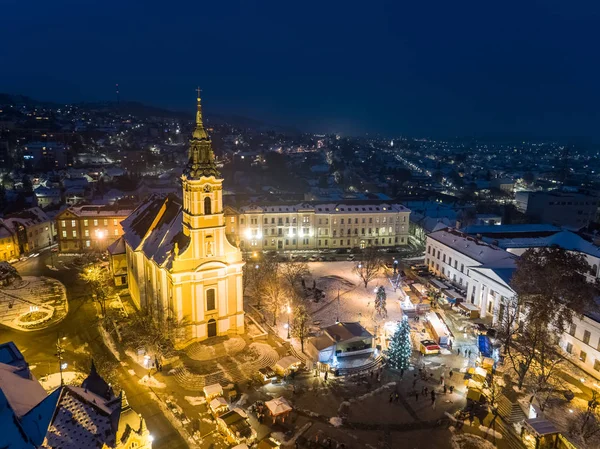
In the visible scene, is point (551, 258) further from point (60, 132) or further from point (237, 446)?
point (60, 132)

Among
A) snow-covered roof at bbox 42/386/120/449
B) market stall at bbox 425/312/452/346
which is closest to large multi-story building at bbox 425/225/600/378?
Result: market stall at bbox 425/312/452/346

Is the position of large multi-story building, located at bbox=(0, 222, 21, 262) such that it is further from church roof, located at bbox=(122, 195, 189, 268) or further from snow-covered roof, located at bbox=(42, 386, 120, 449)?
snow-covered roof, located at bbox=(42, 386, 120, 449)

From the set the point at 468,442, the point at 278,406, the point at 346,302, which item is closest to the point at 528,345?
the point at 468,442

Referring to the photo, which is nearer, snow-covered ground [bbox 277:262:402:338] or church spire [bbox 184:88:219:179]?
church spire [bbox 184:88:219:179]

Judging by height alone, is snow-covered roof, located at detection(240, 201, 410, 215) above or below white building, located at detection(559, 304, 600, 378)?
above

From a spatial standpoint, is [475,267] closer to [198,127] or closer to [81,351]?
[198,127]

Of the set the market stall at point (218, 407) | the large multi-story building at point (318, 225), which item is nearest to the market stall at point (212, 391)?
the market stall at point (218, 407)
